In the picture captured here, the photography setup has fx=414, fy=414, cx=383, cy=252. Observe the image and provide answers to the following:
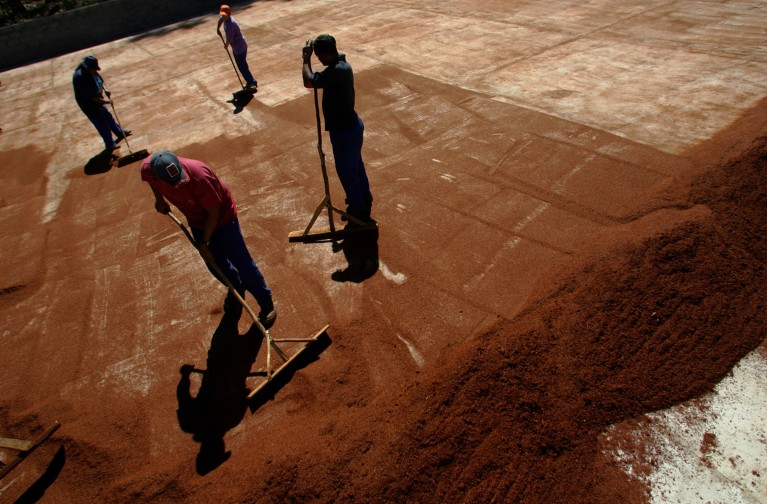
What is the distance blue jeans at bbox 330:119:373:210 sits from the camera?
4746 mm

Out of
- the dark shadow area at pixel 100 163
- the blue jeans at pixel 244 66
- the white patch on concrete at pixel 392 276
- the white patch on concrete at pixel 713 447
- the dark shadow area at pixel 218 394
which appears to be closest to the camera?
the white patch on concrete at pixel 713 447

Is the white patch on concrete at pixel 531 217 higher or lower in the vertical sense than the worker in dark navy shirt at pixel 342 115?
lower

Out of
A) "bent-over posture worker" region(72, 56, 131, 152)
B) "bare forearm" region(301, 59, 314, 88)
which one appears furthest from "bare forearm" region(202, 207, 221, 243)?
"bent-over posture worker" region(72, 56, 131, 152)

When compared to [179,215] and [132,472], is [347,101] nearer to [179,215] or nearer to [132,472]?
[179,215]

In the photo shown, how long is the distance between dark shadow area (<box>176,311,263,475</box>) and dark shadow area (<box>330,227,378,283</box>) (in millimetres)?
1132

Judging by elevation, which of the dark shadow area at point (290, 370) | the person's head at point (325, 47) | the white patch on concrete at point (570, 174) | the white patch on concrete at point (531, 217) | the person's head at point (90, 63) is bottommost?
the dark shadow area at point (290, 370)

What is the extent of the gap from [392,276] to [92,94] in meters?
6.75

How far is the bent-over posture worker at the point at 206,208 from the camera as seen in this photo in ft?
11.2

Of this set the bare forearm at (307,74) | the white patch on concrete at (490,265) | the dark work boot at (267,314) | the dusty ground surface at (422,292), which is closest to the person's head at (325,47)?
the bare forearm at (307,74)

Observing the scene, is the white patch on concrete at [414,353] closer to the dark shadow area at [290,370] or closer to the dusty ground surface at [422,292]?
the dusty ground surface at [422,292]

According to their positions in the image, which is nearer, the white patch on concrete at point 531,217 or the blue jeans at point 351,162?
the blue jeans at point 351,162

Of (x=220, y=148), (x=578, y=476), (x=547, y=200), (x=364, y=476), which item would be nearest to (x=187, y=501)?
(x=364, y=476)

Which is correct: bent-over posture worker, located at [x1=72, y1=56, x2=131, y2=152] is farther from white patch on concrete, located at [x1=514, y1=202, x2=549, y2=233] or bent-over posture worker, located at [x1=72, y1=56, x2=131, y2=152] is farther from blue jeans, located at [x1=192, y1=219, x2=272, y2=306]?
white patch on concrete, located at [x1=514, y1=202, x2=549, y2=233]

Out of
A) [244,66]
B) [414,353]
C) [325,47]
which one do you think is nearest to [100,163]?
[244,66]
